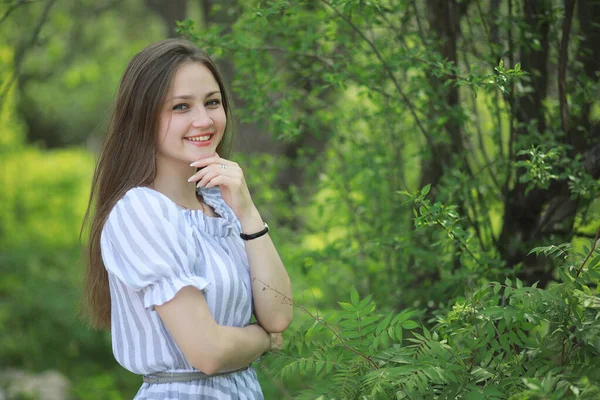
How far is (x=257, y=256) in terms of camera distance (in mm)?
2363

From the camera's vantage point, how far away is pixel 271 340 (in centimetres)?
248

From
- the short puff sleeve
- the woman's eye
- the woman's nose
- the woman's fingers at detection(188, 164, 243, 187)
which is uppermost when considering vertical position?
the woman's eye

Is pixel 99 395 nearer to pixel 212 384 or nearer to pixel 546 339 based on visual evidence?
pixel 212 384

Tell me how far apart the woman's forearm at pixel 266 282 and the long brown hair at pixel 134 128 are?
0.38 meters

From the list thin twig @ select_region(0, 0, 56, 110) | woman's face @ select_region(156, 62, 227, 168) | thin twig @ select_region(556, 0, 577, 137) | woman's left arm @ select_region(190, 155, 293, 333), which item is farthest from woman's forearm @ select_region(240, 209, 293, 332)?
thin twig @ select_region(0, 0, 56, 110)

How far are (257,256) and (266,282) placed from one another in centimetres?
9

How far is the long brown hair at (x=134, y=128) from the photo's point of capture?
231 centimetres

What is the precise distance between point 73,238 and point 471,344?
9.44m

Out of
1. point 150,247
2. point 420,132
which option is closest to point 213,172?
point 150,247

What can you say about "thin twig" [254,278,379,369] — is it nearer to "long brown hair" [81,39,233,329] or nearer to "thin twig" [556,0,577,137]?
"long brown hair" [81,39,233,329]

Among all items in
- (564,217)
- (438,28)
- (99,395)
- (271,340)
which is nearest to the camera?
(271,340)

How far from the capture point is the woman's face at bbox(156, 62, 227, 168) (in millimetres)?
2316

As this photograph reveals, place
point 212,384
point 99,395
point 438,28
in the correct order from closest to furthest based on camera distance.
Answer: point 212,384, point 438,28, point 99,395

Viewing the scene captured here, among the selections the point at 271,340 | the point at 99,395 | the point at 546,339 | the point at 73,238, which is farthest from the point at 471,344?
the point at 73,238
